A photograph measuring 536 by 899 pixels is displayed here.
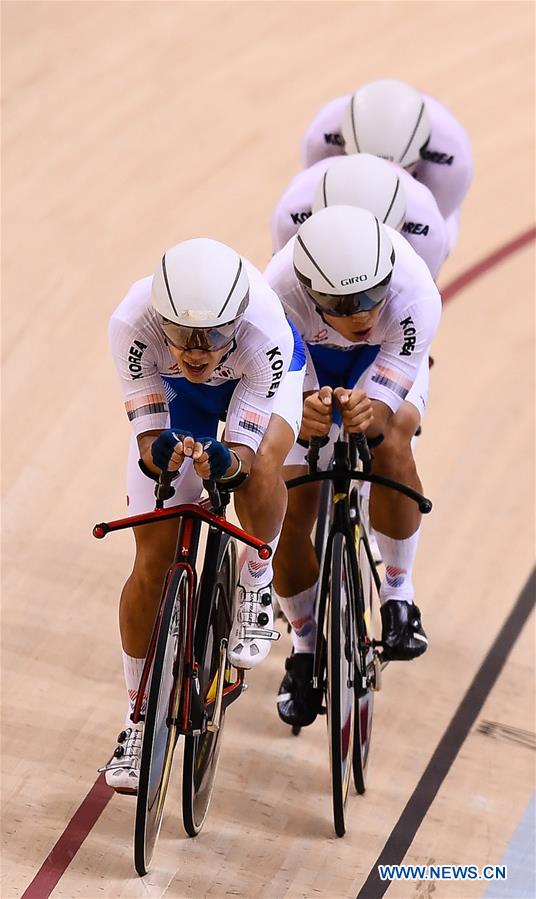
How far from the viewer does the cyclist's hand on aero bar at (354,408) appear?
9.93 feet

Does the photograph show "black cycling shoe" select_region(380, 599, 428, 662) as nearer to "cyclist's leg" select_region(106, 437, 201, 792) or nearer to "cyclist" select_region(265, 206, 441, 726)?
"cyclist" select_region(265, 206, 441, 726)

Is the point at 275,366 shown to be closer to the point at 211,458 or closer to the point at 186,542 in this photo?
the point at 211,458

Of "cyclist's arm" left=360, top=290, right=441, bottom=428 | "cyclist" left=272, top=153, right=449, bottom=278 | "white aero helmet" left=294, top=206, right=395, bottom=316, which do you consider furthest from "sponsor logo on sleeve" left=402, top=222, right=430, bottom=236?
"white aero helmet" left=294, top=206, right=395, bottom=316

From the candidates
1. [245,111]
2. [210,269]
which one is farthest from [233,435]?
[245,111]

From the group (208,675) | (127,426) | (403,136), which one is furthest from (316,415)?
(127,426)

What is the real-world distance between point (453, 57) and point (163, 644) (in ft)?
16.9

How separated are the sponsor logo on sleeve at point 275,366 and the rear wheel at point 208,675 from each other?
49 centimetres

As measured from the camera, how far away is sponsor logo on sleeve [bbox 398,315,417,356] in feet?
10.7

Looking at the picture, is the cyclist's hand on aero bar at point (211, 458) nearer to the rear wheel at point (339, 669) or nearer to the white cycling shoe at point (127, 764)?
the rear wheel at point (339, 669)

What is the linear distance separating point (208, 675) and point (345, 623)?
372mm

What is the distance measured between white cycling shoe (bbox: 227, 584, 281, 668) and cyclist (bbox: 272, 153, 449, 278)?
1.04 meters

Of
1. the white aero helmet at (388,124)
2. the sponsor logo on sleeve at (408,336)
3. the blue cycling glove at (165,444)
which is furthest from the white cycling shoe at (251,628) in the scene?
the white aero helmet at (388,124)

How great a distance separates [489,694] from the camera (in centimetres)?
412

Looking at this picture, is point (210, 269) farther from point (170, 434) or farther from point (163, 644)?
point (163, 644)
